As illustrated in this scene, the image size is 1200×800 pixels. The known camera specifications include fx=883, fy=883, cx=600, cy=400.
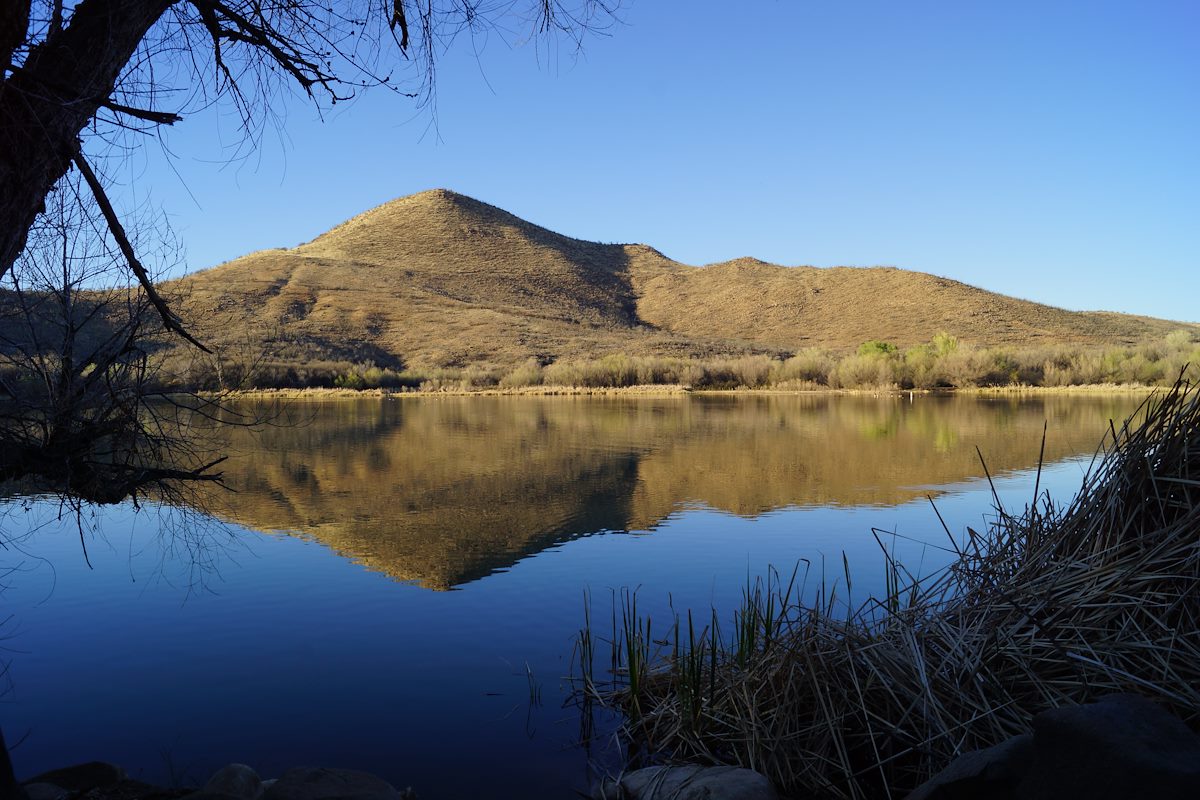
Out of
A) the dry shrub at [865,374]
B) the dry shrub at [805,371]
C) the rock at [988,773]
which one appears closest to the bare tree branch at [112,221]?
the rock at [988,773]

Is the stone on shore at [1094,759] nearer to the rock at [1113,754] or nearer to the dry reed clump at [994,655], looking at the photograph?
the rock at [1113,754]

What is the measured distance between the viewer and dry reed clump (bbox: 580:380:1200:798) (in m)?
3.46

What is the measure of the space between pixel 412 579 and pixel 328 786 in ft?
15.5

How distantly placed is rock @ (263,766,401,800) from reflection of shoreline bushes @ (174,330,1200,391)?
34.4 metres

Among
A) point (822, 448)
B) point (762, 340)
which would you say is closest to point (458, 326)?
point (762, 340)

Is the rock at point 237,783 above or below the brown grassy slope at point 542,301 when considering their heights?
below

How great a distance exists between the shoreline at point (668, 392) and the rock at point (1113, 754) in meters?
34.9

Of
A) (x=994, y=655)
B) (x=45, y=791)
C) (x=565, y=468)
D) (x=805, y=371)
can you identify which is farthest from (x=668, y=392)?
(x=45, y=791)

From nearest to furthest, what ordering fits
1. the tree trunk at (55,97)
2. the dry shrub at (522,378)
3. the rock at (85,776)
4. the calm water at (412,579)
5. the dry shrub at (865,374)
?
the tree trunk at (55,97), the rock at (85,776), the calm water at (412,579), the dry shrub at (865,374), the dry shrub at (522,378)

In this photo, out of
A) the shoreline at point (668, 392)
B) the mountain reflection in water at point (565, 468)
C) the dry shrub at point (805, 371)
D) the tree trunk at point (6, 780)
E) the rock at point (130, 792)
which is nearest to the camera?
the tree trunk at point (6, 780)

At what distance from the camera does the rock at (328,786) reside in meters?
3.63

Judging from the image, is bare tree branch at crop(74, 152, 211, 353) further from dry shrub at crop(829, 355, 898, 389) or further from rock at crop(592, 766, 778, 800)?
dry shrub at crop(829, 355, 898, 389)

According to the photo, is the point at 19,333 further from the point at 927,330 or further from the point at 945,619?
the point at 927,330

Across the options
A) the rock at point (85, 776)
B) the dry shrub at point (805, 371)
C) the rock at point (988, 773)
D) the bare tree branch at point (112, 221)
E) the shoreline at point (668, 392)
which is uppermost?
the bare tree branch at point (112, 221)
